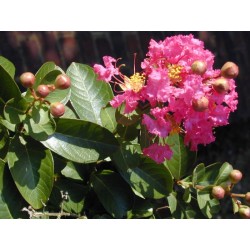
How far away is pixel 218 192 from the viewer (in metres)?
1.08

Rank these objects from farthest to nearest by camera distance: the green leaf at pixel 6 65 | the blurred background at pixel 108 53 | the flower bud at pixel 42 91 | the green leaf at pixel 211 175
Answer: the blurred background at pixel 108 53
the green leaf at pixel 211 175
the green leaf at pixel 6 65
the flower bud at pixel 42 91

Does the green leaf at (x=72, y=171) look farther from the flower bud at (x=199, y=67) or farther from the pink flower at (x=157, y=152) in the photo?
the flower bud at (x=199, y=67)

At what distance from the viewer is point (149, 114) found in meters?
1.00

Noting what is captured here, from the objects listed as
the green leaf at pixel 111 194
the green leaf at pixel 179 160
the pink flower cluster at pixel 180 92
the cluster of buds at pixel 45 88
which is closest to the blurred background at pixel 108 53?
the green leaf at pixel 179 160

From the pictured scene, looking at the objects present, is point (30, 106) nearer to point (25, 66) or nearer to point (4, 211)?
point (4, 211)

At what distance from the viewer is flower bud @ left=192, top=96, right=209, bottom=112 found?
94cm

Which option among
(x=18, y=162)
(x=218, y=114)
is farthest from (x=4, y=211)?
(x=218, y=114)

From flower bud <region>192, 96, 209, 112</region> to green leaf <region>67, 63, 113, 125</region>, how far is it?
0.26m

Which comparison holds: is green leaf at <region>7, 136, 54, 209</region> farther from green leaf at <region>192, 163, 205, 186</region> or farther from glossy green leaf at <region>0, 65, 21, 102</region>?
green leaf at <region>192, 163, 205, 186</region>

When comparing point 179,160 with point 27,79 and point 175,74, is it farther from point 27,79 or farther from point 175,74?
point 27,79

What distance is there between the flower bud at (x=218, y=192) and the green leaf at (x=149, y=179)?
83 millimetres

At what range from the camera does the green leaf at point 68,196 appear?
1.11 meters

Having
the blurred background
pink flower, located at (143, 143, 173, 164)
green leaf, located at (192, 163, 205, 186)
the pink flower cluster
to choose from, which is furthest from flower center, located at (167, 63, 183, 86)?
the blurred background

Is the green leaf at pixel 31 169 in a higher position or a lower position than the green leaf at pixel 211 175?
higher
